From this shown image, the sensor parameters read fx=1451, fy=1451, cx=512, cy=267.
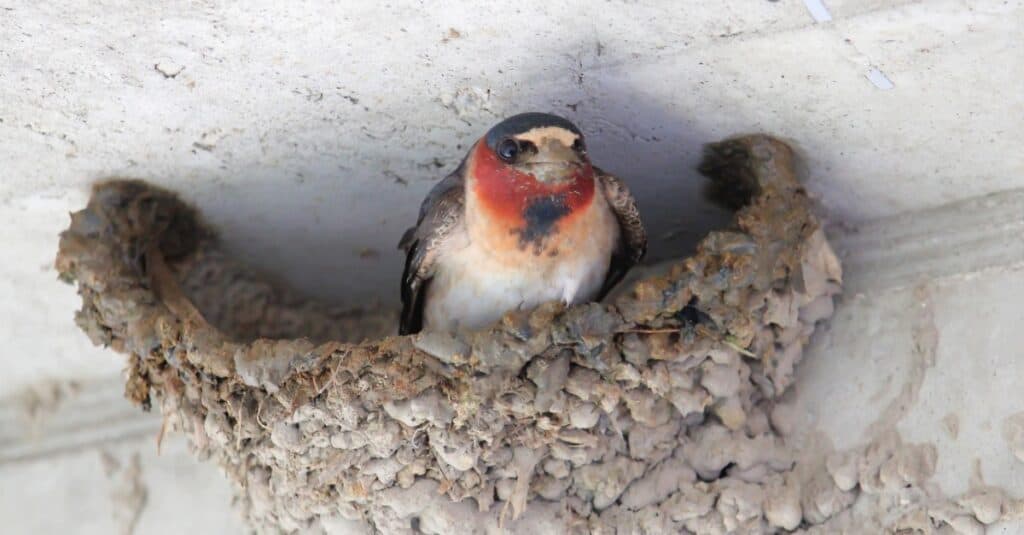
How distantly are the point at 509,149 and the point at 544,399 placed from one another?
664mm

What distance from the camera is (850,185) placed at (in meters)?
4.21

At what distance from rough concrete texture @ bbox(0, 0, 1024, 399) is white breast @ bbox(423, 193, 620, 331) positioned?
1.08 ft

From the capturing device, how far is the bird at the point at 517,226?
3.81 m

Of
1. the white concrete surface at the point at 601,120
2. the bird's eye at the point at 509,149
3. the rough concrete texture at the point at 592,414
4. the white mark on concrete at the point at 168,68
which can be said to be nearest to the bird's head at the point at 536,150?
the bird's eye at the point at 509,149

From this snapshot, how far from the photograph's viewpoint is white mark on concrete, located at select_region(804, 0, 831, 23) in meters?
3.36

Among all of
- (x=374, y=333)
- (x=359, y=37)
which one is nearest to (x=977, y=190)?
(x=359, y=37)

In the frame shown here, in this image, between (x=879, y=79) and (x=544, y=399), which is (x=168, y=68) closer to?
Answer: (x=544, y=399)

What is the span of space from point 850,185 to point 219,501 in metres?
2.46

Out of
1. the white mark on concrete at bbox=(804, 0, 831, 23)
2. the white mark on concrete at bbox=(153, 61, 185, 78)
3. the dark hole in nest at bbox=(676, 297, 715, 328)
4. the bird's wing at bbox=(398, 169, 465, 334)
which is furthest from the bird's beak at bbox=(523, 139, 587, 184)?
the white mark on concrete at bbox=(153, 61, 185, 78)

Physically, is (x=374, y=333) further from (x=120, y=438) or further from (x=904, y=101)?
(x=904, y=101)

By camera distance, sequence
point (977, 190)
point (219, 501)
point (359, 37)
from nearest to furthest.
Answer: point (359, 37)
point (977, 190)
point (219, 501)

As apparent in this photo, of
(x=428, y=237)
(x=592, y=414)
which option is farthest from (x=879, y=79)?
(x=428, y=237)

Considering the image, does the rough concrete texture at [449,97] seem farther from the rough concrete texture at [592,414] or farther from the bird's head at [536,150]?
the rough concrete texture at [592,414]

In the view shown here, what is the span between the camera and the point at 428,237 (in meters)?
4.05
